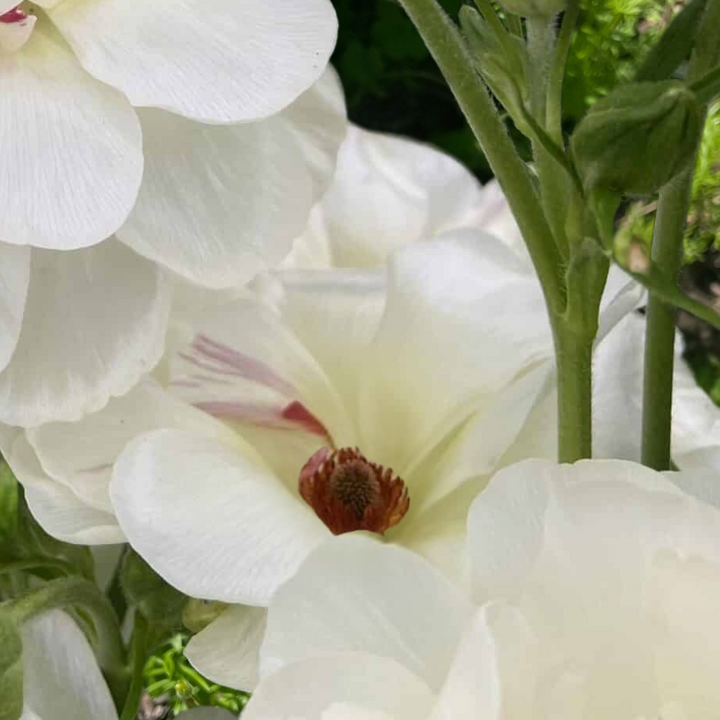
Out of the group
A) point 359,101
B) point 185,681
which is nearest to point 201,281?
point 185,681

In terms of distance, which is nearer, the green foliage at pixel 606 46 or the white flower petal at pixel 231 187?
the white flower petal at pixel 231 187

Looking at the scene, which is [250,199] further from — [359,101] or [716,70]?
[359,101]

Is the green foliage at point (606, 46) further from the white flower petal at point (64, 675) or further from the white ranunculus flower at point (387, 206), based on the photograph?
the white flower petal at point (64, 675)

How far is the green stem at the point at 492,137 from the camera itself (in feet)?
0.68

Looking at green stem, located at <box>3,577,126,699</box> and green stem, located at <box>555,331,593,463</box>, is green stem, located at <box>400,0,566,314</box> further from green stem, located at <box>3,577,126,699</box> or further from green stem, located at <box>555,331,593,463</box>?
green stem, located at <box>3,577,126,699</box>

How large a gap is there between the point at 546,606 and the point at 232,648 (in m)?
0.07

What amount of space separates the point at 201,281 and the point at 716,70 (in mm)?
99

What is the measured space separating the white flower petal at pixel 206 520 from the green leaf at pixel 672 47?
11cm

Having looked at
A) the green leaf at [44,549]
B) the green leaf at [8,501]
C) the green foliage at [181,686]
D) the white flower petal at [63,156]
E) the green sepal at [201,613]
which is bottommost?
the green foliage at [181,686]

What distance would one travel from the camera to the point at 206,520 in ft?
0.73

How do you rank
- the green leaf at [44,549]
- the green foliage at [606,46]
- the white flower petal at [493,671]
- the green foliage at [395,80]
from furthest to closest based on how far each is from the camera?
the green foliage at [395,80] < the green foliage at [606,46] < the green leaf at [44,549] < the white flower petal at [493,671]

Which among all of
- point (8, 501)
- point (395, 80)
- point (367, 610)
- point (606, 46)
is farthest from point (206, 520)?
point (395, 80)

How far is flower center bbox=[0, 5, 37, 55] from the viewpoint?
0.22 m

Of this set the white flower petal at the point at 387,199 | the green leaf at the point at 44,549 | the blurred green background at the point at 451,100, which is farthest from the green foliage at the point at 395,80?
the green leaf at the point at 44,549
